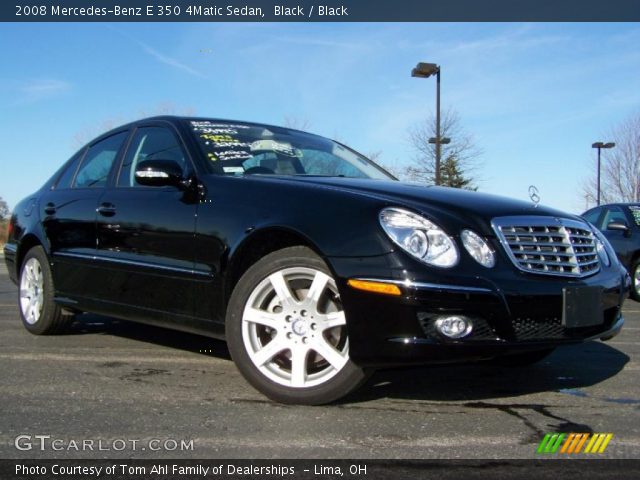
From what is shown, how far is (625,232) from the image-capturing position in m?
9.79

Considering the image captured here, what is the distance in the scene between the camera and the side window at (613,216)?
10005 mm

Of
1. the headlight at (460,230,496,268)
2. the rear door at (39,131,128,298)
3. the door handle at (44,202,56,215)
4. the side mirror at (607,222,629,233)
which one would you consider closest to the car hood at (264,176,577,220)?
the headlight at (460,230,496,268)

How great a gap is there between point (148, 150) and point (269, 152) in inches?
33.9

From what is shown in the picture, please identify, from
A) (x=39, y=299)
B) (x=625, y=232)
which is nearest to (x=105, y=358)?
(x=39, y=299)

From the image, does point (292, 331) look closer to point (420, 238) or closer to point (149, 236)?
point (420, 238)

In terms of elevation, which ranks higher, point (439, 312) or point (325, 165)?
point (325, 165)

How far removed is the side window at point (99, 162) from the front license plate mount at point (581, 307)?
315 cm

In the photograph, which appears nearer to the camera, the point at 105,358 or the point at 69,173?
the point at 105,358

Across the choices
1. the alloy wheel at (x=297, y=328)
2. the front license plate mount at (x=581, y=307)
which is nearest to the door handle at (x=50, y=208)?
the alloy wheel at (x=297, y=328)

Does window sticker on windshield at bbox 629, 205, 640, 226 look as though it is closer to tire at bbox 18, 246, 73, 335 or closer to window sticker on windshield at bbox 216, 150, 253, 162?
window sticker on windshield at bbox 216, 150, 253, 162

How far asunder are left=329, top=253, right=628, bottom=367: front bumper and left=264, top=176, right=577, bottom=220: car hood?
368mm

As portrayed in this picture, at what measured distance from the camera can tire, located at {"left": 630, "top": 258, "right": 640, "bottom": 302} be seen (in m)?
9.44

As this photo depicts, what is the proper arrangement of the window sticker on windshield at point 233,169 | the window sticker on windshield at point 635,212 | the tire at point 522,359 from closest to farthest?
the window sticker on windshield at point 233,169, the tire at point 522,359, the window sticker on windshield at point 635,212

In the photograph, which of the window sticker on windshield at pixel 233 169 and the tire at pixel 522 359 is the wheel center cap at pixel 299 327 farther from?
the tire at pixel 522 359
